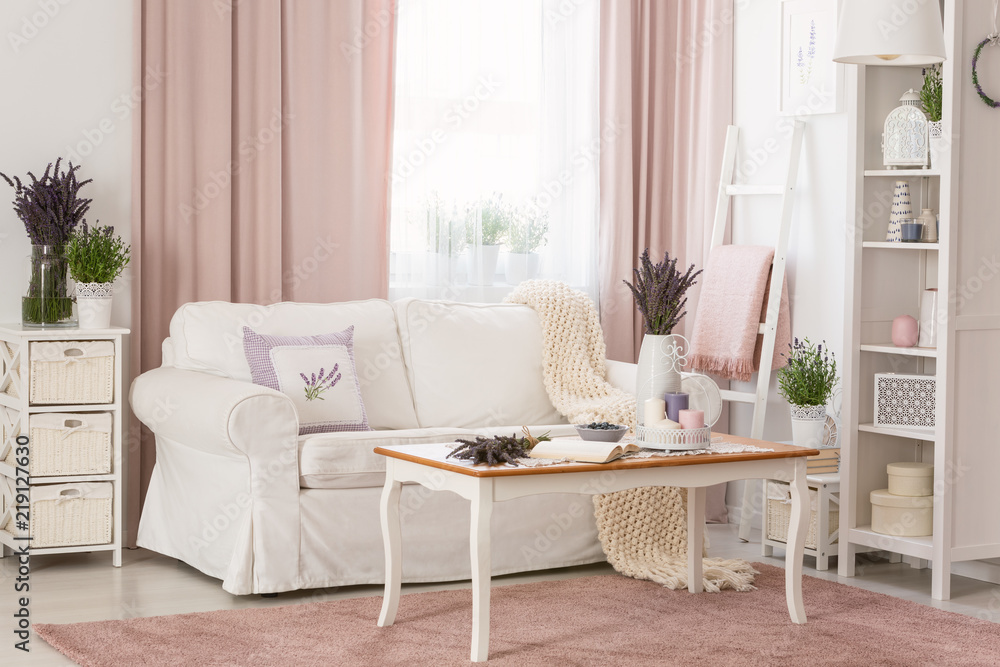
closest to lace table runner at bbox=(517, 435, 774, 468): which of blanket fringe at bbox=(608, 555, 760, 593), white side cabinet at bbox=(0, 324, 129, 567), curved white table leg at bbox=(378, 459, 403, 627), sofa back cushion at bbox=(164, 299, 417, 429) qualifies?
curved white table leg at bbox=(378, 459, 403, 627)

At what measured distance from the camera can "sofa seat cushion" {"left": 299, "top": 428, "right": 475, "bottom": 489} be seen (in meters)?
3.34

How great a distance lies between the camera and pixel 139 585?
3490 millimetres

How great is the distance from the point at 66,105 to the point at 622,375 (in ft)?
7.16

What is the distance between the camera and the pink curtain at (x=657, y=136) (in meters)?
4.79

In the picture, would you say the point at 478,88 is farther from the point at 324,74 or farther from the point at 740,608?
the point at 740,608

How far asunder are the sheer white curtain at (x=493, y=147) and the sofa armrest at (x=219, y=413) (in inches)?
43.6

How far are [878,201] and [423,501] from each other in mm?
1796

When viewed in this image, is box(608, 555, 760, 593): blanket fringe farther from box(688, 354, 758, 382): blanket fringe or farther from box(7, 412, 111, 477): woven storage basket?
box(7, 412, 111, 477): woven storage basket

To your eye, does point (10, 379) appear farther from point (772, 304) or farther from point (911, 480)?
point (911, 480)

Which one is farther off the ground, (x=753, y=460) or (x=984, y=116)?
Answer: (x=984, y=116)

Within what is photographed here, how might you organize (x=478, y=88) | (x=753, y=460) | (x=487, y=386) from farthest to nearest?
(x=478, y=88) < (x=487, y=386) < (x=753, y=460)

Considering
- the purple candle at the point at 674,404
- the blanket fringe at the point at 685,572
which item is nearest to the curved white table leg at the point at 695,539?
the blanket fringe at the point at 685,572

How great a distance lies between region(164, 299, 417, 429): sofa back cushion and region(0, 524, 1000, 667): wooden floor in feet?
2.21

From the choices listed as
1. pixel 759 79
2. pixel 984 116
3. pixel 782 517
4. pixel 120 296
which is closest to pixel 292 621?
pixel 120 296
